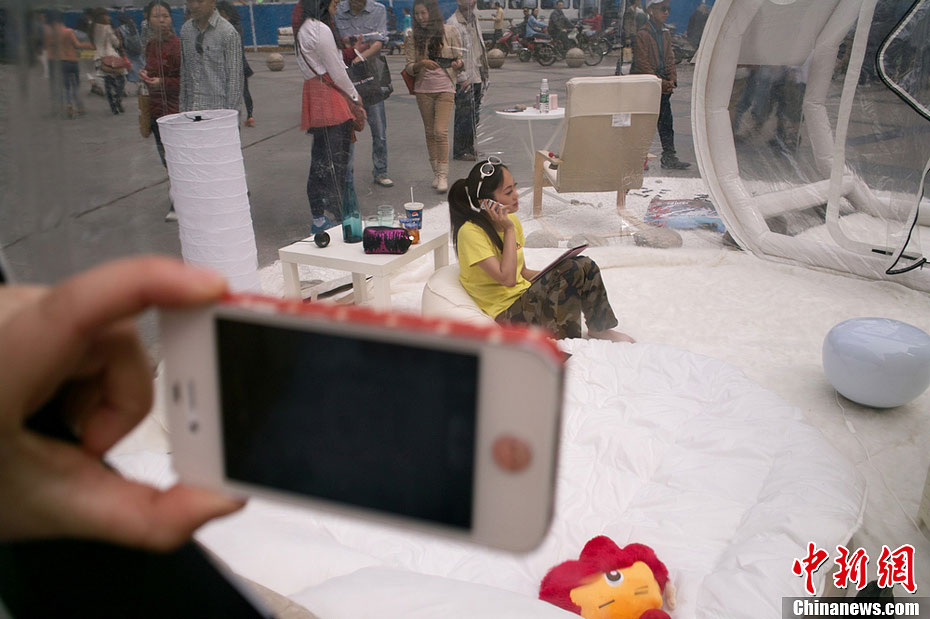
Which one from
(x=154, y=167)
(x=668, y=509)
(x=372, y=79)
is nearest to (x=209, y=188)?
(x=154, y=167)

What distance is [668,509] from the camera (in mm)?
1553

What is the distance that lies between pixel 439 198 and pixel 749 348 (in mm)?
1948

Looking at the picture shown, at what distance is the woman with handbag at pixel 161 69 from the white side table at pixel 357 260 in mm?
476

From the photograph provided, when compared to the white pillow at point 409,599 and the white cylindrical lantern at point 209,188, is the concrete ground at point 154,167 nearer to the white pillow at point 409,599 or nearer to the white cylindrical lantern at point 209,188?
the white cylindrical lantern at point 209,188

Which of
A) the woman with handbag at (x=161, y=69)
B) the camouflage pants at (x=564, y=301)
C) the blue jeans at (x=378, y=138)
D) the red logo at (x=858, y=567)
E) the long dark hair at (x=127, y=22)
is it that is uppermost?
the long dark hair at (x=127, y=22)

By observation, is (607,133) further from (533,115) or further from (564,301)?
(564,301)

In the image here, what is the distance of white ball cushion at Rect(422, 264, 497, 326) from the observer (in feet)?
7.73

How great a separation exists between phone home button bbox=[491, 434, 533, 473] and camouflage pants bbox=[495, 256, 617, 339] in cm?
206

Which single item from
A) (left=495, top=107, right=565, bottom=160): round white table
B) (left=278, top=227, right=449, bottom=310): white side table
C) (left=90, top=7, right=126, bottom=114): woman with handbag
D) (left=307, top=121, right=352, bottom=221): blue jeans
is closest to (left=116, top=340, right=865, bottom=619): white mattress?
(left=278, top=227, right=449, bottom=310): white side table

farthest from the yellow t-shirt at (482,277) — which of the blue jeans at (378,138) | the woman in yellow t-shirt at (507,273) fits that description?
the blue jeans at (378,138)

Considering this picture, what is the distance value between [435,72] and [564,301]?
1.77 meters

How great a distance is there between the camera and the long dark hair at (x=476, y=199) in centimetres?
238

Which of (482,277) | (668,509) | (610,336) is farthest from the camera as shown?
(610,336)

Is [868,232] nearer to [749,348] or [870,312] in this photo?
→ [870,312]
